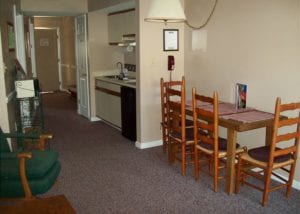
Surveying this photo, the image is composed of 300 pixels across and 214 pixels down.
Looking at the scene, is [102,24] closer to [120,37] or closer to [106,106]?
[120,37]

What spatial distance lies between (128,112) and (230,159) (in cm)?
213

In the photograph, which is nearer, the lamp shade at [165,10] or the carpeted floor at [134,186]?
the carpeted floor at [134,186]

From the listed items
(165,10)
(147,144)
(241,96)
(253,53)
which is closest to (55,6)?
(147,144)

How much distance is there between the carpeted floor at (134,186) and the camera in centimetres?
297

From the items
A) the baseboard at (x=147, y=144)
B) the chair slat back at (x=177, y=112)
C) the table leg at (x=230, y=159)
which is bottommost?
the baseboard at (x=147, y=144)

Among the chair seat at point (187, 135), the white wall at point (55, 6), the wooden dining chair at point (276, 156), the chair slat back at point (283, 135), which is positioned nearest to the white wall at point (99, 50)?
the white wall at point (55, 6)

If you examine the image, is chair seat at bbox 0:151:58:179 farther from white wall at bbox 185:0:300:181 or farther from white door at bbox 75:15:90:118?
white door at bbox 75:15:90:118

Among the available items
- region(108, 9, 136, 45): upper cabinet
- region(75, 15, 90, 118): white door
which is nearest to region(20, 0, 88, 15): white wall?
region(75, 15, 90, 118): white door

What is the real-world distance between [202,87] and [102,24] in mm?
2648

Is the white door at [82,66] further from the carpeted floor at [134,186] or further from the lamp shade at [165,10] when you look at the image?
the lamp shade at [165,10]

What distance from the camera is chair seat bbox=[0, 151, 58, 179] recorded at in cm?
262

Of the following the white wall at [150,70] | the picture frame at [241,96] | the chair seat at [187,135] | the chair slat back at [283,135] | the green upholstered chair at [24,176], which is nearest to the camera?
the green upholstered chair at [24,176]

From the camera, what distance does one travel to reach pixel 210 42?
4176mm

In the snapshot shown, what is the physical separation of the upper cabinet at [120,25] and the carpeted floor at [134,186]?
1.87 m
